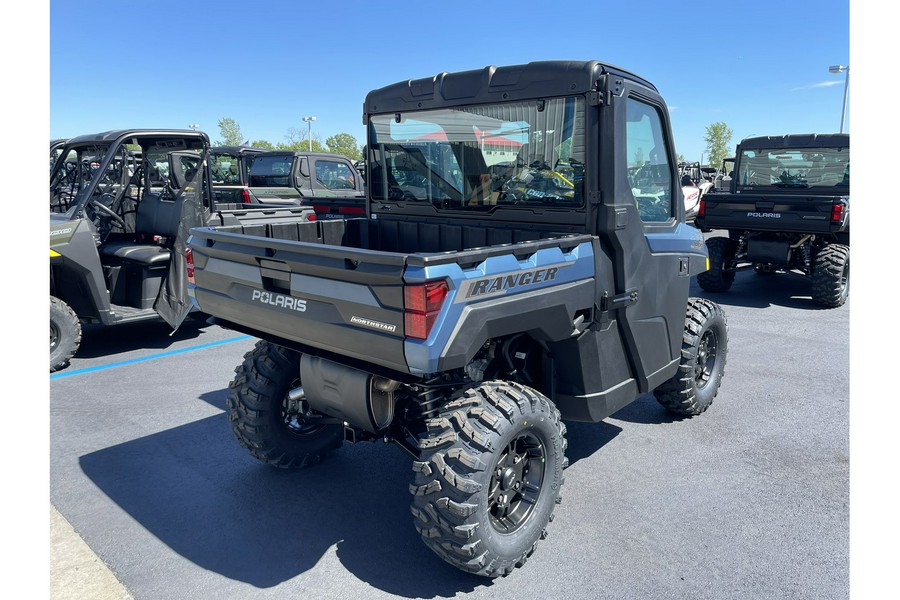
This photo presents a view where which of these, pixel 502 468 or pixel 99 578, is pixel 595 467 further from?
pixel 99 578

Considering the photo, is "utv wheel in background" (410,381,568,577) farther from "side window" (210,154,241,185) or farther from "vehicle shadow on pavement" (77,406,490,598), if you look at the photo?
"side window" (210,154,241,185)

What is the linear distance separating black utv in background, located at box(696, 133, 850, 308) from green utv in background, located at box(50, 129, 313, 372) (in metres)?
6.35

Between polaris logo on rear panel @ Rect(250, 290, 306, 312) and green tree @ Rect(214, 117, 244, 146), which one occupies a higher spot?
green tree @ Rect(214, 117, 244, 146)

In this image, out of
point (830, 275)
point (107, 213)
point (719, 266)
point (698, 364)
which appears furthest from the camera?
point (719, 266)

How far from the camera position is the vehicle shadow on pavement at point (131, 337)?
6.80 metres

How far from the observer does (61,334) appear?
5.98 m

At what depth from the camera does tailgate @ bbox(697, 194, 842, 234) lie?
8.43 m

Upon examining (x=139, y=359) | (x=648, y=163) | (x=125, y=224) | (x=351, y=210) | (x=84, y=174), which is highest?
(x=84, y=174)

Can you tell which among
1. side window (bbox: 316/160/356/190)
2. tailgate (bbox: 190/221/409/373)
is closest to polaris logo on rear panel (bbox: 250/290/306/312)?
tailgate (bbox: 190/221/409/373)

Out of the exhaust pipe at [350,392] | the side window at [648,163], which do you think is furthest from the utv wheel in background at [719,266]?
the exhaust pipe at [350,392]

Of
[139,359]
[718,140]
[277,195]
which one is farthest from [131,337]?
[718,140]

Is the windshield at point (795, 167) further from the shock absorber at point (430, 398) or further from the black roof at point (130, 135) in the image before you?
the shock absorber at point (430, 398)

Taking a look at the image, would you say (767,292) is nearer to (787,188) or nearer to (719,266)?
(719,266)

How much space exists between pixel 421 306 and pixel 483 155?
1.67 meters
